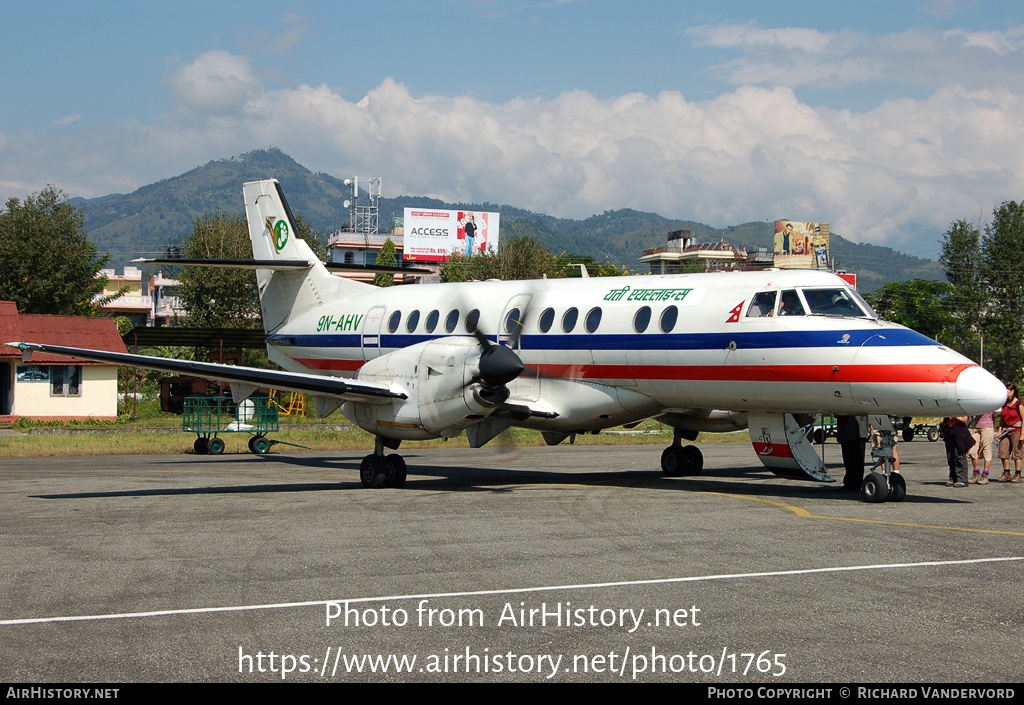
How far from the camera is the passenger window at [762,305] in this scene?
51.2 ft

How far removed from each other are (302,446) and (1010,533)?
888 inches

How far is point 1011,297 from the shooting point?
257 ft

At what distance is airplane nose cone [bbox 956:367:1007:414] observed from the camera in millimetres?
13406

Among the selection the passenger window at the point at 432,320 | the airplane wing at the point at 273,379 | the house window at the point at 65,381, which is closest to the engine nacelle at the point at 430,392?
the airplane wing at the point at 273,379

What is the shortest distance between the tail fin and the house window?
2383 cm

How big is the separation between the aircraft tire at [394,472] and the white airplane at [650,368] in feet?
0.09

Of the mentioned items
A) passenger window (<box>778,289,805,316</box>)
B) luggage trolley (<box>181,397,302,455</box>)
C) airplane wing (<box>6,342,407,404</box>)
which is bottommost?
luggage trolley (<box>181,397,302,455</box>)

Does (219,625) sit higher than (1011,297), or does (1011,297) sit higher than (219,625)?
(1011,297)

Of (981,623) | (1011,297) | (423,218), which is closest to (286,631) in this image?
(981,623)

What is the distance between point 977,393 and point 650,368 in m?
5.37

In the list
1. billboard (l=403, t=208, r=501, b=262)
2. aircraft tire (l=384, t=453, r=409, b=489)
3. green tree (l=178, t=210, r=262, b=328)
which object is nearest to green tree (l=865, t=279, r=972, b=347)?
green tree (l=178, t=210, r=262, b=328)

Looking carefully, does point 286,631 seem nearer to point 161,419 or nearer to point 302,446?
point 302,446

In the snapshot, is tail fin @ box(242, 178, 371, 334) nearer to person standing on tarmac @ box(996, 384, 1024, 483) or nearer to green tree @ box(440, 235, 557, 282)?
person standing on tarmac @ box(996, 384, 1024, 483)

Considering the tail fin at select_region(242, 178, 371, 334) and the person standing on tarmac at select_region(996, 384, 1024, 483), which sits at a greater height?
the tail fin at select_region(242, 178, 371, 334)
